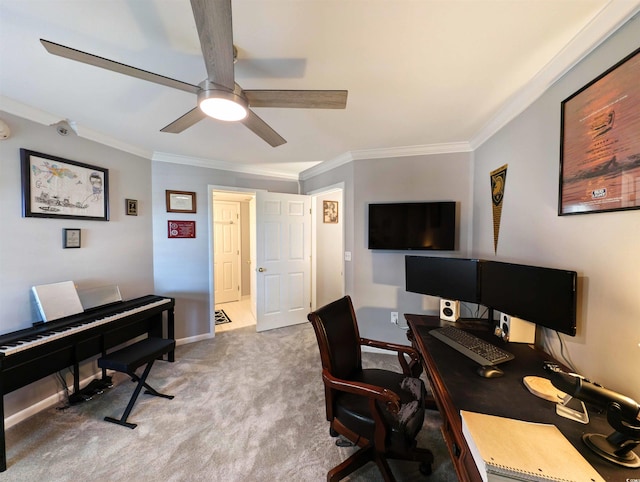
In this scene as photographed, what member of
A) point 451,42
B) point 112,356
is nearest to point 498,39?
point 451,42

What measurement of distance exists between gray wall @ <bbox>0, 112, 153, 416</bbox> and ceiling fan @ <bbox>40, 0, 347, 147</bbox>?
1339mm

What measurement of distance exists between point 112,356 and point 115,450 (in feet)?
2.14

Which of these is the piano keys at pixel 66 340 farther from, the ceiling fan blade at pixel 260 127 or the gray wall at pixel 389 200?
the gray wall at pixel 389 200

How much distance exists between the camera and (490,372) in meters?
1.18

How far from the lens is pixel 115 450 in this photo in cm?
162

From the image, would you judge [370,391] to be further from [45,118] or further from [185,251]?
[45,118]

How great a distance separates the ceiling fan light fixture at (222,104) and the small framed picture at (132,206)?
201 centimetres

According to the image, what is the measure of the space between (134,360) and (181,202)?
6.20 feet

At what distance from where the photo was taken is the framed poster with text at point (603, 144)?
98cm

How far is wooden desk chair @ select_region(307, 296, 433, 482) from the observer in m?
1.24

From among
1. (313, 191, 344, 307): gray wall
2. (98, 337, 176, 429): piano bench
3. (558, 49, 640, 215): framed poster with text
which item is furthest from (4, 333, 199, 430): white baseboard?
(558, 49, 640, 215): framed poster with text

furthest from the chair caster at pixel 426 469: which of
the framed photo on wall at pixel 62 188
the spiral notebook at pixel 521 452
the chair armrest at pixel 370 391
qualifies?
the framed photo on wall at pixel 62 188

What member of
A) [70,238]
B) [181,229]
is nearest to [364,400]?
[70,238]

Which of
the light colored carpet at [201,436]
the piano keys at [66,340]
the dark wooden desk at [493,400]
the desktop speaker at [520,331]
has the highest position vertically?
the desktop speaker at [520,331]
